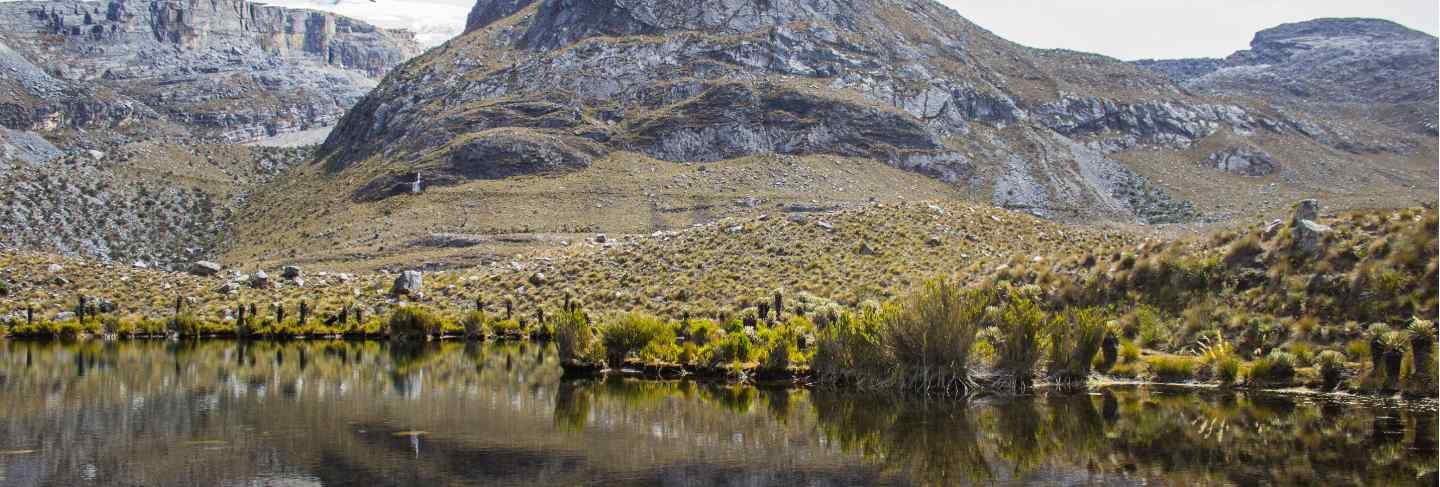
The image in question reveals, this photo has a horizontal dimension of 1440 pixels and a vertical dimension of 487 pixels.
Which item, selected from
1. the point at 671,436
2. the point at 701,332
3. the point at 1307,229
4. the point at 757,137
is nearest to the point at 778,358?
the point at 701,332

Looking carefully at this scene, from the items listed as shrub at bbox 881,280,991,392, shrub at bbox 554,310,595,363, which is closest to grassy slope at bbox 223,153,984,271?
shrub at bbox 554,310,595,363

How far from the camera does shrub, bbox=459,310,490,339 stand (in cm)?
5316

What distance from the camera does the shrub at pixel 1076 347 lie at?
88.3 ft

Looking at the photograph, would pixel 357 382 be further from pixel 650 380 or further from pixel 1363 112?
pixel 1363 112

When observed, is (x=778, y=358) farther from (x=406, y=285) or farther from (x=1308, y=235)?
(x=406, y=285)

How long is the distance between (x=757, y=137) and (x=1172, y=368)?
3432 inches

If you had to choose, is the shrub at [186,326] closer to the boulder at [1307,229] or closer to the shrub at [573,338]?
the shrub at [573,338]

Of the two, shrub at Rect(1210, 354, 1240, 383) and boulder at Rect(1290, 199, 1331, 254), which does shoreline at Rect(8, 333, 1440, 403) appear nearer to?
shrub at Rect(1210, 354, 1240, 383)

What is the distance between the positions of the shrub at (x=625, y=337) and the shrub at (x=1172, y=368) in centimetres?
1283

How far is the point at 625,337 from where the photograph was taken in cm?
3288

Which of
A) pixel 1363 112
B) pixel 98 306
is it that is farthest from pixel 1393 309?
pixel 1363 112

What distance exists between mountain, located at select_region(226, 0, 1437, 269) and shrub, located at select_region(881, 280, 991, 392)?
63290 mm

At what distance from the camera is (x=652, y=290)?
58.2m

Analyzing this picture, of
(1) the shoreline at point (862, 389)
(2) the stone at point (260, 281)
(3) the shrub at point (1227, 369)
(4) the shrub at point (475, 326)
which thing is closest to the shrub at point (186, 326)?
(4) the shrub at point (475, 326)
